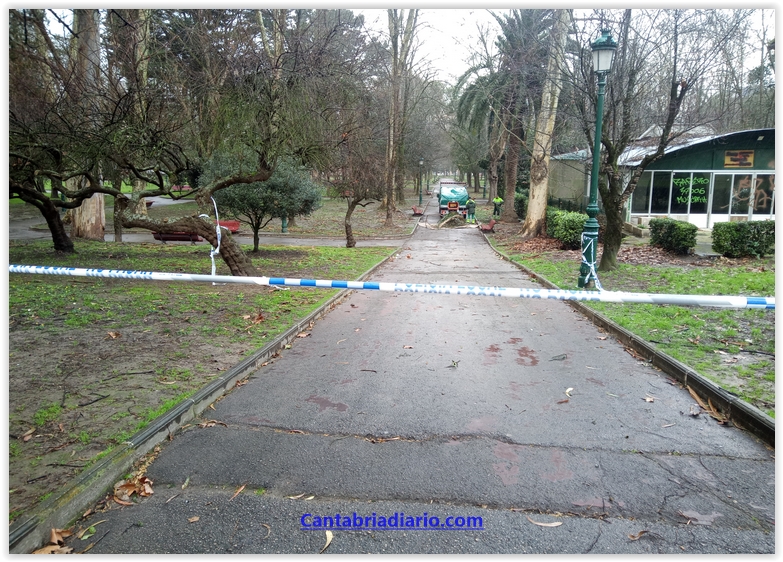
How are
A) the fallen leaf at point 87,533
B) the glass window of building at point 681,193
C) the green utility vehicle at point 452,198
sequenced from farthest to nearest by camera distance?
the green utility vehicle at point 452,198 → the glass window of building at point 681,193 → the fallen leaf at point 87,533

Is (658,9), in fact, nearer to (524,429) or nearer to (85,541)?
(524,429)

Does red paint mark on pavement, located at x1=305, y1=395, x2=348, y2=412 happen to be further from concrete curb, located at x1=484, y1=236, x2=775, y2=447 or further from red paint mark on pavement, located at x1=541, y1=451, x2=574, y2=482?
concrete curb, located at x1=484, y1=236, x2=775, y2=447

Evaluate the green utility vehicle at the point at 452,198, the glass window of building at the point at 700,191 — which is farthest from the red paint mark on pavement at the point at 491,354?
the green utility vehicle at the point at 452,198

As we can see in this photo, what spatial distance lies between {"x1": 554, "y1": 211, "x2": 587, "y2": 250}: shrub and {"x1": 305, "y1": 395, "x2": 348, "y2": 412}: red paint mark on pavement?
15.0m

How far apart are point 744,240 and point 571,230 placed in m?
5.13

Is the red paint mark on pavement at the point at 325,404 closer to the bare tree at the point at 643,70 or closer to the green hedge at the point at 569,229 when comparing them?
the bare tree at the point at 643,70

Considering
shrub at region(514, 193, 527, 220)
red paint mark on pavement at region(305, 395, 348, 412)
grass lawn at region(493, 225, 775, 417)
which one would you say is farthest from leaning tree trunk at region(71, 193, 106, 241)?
shrub at region(514, 193, 527, 220)

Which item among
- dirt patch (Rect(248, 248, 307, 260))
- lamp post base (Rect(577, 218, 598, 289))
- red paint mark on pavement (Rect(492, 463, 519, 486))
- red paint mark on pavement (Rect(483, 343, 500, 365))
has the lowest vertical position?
red paint mark on pavement (Rect(483, 343, 500, 365))

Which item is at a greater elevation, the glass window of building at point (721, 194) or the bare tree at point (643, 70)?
the bare tree at point (643, 70)

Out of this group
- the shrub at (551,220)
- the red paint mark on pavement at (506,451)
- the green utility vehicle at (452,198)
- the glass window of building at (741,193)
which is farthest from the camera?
the green utility vehicle at (452,198)

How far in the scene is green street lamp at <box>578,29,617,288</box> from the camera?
10148 mm

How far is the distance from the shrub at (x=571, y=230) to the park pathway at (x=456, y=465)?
12390 millimetres

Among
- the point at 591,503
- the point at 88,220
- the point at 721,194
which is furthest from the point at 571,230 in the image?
the point at 88,220

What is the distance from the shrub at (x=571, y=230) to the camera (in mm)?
18375
